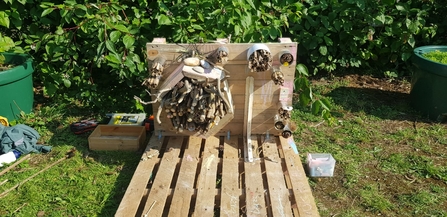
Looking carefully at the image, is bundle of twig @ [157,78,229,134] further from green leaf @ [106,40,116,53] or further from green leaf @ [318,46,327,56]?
green leaf @ [318,46,327,56]

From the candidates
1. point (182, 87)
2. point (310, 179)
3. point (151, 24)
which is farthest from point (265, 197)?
point (151, 24)

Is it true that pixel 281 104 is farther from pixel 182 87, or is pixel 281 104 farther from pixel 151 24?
pixel 151 24

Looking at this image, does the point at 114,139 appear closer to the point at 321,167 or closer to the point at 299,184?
the point at 299,184

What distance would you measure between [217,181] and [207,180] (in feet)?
0.55

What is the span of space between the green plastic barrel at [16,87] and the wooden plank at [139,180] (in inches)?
58.6

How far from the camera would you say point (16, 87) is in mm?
4066

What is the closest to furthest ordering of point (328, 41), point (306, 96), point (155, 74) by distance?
1. point (155, 74)
2. point (306, 96)
3. point (328, 41)

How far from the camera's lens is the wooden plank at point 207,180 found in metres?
2.84

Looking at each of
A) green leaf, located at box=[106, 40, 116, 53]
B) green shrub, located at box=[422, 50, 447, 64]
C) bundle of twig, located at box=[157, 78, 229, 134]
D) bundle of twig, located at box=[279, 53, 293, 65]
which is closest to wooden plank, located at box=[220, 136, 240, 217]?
bundle of twig, located at box=[157, 78, 229, 134]

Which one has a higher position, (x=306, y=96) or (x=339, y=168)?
(x=306, y=96)


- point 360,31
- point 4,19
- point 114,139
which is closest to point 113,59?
point 114,139

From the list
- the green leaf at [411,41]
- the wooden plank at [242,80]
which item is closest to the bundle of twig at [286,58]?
the wooden plank at [242,80]

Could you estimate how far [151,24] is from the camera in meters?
4.16

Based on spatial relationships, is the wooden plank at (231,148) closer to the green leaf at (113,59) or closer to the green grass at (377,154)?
the green grass at (377,154)
